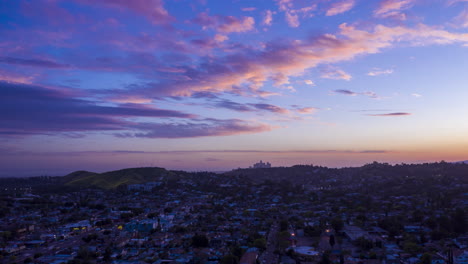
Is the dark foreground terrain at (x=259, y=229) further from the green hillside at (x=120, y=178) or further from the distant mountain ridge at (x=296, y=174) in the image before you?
the green hillside at (x=120, y=178)

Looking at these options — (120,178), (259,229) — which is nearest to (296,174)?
(120,178)

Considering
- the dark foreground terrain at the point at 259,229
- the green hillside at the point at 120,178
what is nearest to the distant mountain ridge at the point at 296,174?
the green hillside at the point at 120,178

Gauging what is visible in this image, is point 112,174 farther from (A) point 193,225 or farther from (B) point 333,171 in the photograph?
(A) point 193,225

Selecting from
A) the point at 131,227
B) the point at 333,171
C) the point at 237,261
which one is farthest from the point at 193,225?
the point at 333,171

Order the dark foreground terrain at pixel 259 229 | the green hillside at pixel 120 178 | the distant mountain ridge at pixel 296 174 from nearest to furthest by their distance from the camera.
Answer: the dark foreground terrain at pixel 259 229 → the distant mountain ridge at pixel 296 174 → the green hillside at pixel 120 178

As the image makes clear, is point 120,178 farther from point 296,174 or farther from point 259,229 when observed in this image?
point 259,229

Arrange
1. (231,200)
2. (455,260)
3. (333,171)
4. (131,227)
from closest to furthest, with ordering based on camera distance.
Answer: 1. (455,260)
2. (131,227)
3. (231,200)
4. (333,171)

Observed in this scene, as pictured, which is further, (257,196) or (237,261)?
(257,196)

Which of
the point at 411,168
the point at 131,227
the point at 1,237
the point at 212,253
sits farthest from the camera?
the point at 411,168
